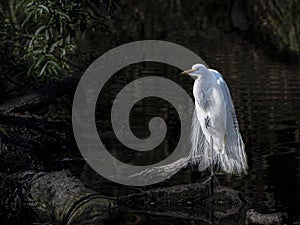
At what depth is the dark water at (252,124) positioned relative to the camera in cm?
578

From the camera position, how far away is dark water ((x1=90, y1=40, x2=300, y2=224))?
578 centimetres

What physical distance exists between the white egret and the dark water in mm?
A: 163

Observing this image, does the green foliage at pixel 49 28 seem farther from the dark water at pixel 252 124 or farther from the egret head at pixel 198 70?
the egret head at pixel 198 70

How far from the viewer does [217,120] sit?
5.88m

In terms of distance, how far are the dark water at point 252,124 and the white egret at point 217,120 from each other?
6.4 inches

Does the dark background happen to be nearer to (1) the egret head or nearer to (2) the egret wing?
(2) the egret wing

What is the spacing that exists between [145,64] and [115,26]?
19.1ft

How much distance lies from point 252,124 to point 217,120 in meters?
2.17

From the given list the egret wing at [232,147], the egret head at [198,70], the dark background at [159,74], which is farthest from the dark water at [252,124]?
the egret head at [198,70]

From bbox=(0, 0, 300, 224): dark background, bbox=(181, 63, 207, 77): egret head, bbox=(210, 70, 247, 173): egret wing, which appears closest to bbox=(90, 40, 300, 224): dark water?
→ bbox=(0, 0, 300, 224): dark background

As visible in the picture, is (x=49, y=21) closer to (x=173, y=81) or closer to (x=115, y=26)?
(x=173, y=81)

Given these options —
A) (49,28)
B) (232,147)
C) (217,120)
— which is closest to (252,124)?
(232,147)

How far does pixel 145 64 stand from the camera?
1212 cm

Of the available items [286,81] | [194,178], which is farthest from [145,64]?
[194,178]
